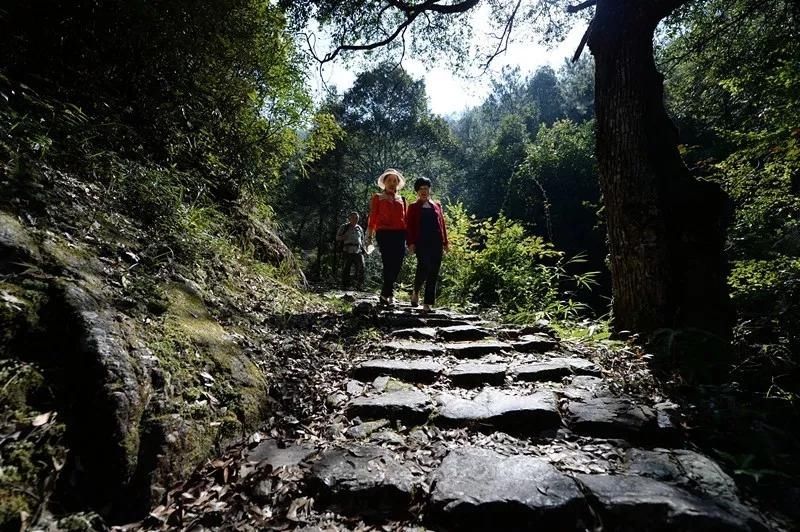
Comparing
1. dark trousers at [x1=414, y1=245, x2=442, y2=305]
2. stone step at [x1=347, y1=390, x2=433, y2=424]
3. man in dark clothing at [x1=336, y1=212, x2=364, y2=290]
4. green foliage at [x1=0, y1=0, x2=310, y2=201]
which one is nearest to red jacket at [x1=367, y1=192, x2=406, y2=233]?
dark trousers at [x1=414, y1=245, x2=442, y2=305]

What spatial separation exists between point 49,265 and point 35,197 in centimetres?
84

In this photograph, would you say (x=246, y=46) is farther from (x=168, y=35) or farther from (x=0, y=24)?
(x=0, y=24)

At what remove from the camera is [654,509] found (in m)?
1.75

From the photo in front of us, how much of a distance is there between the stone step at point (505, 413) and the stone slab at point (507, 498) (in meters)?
0.47

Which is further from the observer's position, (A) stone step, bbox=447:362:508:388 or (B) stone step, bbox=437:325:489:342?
(B) stone step, bbox=437:325:489:342

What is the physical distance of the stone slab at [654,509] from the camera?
166cm

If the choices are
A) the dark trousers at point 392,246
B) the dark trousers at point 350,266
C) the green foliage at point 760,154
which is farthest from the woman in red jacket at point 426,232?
the dark trousers at point 350,266

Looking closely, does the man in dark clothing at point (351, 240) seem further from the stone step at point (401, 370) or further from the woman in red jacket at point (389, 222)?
the stone step at point (401, 370)

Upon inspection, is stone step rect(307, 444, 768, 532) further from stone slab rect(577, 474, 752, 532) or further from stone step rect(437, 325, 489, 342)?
stone step rect(437, 325, 489, 342)

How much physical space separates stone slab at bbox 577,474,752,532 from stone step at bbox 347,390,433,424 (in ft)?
3.73

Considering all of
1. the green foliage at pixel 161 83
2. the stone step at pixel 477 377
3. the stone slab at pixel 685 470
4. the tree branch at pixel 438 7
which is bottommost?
the stone slab at pixel 685 470

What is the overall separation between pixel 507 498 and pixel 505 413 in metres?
0.85

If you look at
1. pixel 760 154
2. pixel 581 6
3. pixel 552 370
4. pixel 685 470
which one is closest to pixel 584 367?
pixel 552 370

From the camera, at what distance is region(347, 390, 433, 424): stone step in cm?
275
